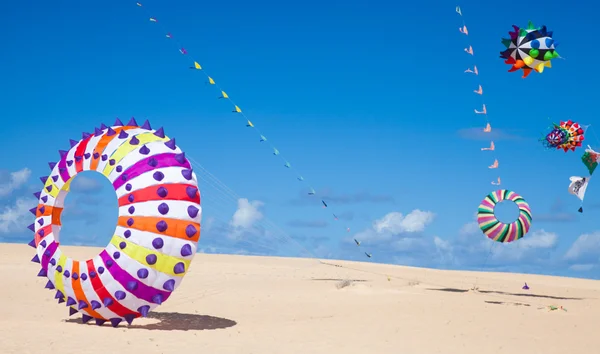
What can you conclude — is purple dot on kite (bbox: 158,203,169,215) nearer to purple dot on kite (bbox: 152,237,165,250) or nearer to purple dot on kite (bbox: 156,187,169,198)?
purple dot on kite (bbox: 156,187,169,198)

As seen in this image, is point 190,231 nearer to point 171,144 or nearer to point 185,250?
point 185,250

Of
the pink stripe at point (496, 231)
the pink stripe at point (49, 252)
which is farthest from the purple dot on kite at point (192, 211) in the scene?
the pink stripe at point (496, 231)

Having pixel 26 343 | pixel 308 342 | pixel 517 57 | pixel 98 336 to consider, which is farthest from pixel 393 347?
pixel 517 57

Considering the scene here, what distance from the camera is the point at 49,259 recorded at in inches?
609

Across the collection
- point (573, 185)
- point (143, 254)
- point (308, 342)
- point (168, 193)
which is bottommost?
point (308, 342)

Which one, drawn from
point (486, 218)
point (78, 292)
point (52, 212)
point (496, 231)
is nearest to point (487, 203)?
point (486, 218)

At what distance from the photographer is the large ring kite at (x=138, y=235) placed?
14102mm

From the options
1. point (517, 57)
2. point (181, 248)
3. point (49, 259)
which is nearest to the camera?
point (181, 248)

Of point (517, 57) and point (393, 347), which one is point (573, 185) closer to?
point (517, 57)

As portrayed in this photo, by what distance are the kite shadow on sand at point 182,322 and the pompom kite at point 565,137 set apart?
14.1m

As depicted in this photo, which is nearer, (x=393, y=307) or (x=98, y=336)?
(x=98, y=336)

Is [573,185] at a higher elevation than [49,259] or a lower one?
higher

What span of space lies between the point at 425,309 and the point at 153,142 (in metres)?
10.3

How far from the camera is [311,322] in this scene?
57.9ft
